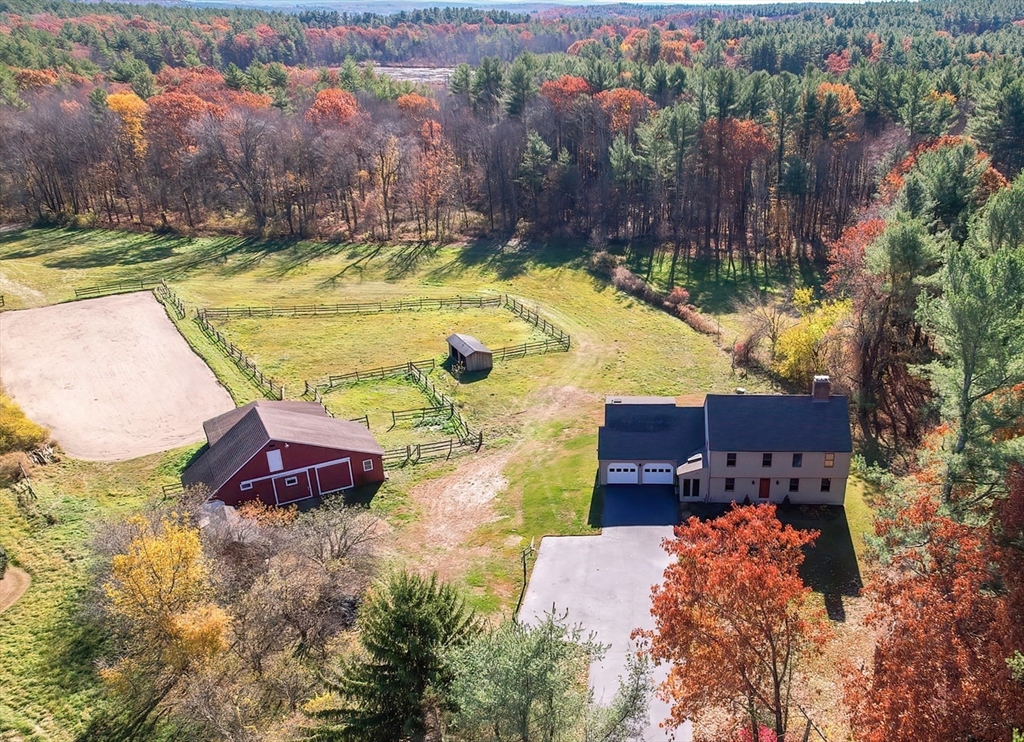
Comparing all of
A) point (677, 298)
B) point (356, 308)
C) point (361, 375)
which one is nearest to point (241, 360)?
point (361, 375)

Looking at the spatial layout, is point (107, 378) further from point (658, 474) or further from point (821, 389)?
point (821, 389)

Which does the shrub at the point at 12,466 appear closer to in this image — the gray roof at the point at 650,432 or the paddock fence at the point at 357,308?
the paddock fence at the point at 357,308

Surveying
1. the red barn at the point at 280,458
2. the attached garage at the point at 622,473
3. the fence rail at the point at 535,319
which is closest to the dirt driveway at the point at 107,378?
the red barn at the point at 280,458

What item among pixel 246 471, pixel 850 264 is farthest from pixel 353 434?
pixel 850 264

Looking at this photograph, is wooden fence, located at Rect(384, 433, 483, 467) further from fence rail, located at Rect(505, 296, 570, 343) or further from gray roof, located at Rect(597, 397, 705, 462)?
fence rail, located at Rect(505, 296, 570, 343)

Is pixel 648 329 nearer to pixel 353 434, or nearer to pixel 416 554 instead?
pixel 353 434

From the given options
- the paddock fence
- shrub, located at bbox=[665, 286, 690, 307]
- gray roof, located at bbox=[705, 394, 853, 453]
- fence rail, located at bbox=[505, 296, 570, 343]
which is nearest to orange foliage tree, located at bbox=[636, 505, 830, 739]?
gray roof, located at bbox=[705, 394, 853, 453]
